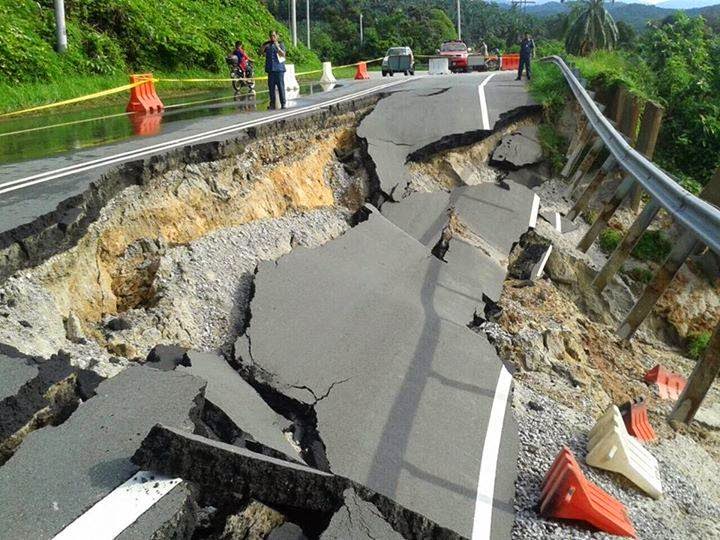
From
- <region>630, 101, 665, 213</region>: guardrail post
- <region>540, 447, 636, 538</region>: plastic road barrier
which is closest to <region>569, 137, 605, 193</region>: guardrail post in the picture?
<region>630, 101, 665, 213</region>: guardrail post

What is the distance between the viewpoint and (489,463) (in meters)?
5.08

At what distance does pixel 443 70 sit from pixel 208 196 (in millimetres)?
29068

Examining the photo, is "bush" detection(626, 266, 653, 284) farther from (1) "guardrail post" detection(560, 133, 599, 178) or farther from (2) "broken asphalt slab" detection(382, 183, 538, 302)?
(1) "guardrail post" detection(560, 133, 599, 178)

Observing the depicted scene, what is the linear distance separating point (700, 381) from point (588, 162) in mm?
6835

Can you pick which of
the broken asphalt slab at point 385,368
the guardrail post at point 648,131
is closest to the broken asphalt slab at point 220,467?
the broken asphalt slab at point 385,368

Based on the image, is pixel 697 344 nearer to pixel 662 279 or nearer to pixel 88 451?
pixel 662 279

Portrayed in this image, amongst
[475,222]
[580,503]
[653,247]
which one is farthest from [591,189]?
[580,503]

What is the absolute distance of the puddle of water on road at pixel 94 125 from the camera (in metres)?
9.73

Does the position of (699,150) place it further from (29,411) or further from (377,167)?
(29,411)

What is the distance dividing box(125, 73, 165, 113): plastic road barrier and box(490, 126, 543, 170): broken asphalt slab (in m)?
7.32

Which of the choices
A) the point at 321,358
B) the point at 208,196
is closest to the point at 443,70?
the point at 208,196

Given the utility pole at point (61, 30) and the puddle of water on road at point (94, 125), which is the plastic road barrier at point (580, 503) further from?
the utility pole at point (61, 30)

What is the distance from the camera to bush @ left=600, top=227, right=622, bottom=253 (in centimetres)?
1147

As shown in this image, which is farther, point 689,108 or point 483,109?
point 689,108
